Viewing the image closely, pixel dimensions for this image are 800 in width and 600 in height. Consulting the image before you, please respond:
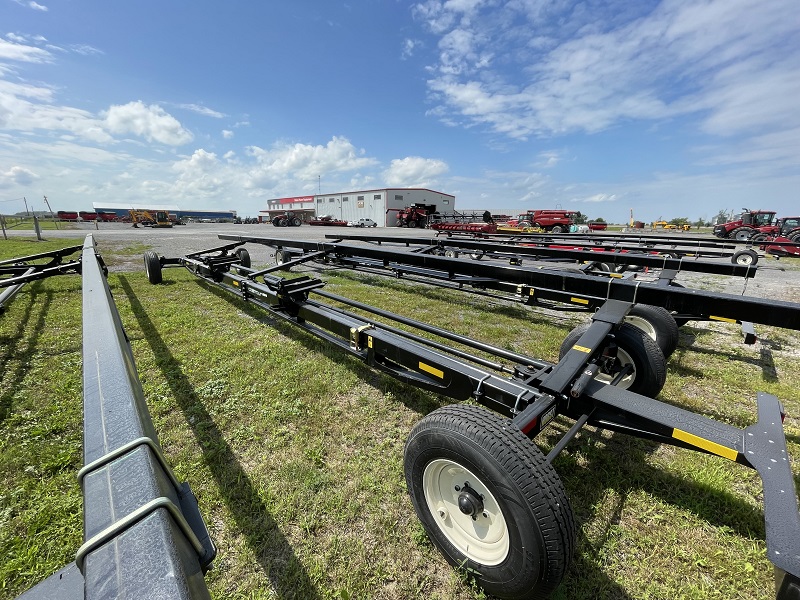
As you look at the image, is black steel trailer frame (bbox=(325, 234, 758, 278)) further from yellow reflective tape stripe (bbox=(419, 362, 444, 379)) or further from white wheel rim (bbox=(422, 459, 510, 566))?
white wheel rim (bbox=(422, 459, 510, 566))

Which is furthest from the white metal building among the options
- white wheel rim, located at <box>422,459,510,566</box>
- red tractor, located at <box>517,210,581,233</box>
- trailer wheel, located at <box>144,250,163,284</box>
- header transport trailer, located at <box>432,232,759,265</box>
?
white wheel rim, located at <box>422,459,510,566</box>

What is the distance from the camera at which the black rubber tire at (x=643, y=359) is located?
2.70 meters

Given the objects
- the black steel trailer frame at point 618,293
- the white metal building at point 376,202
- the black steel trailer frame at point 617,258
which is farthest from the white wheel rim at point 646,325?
the white metal building at point 376,202

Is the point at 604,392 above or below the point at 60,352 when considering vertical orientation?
above

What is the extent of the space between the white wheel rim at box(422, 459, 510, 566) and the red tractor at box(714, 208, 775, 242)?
103 ft

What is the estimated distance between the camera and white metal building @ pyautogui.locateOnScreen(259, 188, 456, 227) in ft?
191

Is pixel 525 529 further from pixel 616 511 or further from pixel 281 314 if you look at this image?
pixel 281 314

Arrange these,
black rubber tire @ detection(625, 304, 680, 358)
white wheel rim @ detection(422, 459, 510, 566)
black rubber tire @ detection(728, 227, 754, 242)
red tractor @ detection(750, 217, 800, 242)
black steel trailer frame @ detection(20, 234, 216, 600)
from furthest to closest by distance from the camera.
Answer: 1. black rubber tire @ detection(728, 227, 754, 242)
2. red tractor @ detection(750, 217, 800, 242)
3. black rubber tire @ detection(625, 304, 680, 358)
4. white wheel rim @ detection(422, 459, 510, 566)
5. black steel trailer frame @ detection(20, 234, 216, 600)

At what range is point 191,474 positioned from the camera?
2.32m

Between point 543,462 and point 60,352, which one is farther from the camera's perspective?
point 60,352

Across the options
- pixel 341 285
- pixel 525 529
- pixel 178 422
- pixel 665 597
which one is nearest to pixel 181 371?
pixel 178 422

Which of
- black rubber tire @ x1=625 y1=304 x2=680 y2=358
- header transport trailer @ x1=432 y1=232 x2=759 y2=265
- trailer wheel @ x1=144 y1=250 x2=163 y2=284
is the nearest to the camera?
black rubber tire @ x1=625 y1=304 x2=680 y2=358

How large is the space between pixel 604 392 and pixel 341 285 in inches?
258

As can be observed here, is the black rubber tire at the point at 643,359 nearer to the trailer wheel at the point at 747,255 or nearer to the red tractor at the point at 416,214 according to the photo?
the trailer wheel at the point at 747,255
